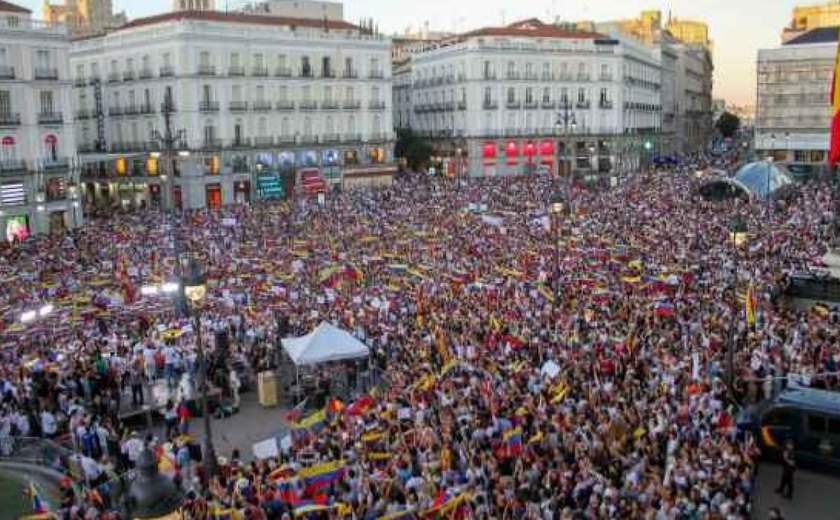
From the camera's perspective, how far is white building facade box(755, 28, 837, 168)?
75188mm

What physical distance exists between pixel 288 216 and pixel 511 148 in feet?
131

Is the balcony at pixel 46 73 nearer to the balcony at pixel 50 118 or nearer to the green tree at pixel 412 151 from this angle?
the balcony at pixel 50 118

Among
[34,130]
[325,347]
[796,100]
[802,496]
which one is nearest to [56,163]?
[34,130]

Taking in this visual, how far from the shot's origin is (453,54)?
256 feet

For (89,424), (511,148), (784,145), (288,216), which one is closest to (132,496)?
(89,424)

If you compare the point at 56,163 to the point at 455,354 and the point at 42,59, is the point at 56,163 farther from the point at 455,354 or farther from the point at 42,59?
the point at 455,354

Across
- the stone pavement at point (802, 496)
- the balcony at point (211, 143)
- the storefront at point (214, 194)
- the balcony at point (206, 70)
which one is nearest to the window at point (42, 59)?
the balcony at point (206, 70)

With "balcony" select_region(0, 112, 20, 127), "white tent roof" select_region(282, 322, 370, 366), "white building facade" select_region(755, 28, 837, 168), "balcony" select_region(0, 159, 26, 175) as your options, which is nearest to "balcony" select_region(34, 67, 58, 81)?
"balcony" select_region(0, 112, 20, 127)

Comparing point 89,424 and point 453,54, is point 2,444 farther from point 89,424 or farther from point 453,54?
point 453,54

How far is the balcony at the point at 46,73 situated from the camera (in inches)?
1928

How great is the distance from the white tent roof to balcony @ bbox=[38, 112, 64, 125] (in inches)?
1401

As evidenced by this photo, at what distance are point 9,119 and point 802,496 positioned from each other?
45802mm

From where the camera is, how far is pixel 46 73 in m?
49.4

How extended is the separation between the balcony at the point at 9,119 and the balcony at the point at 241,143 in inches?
634
